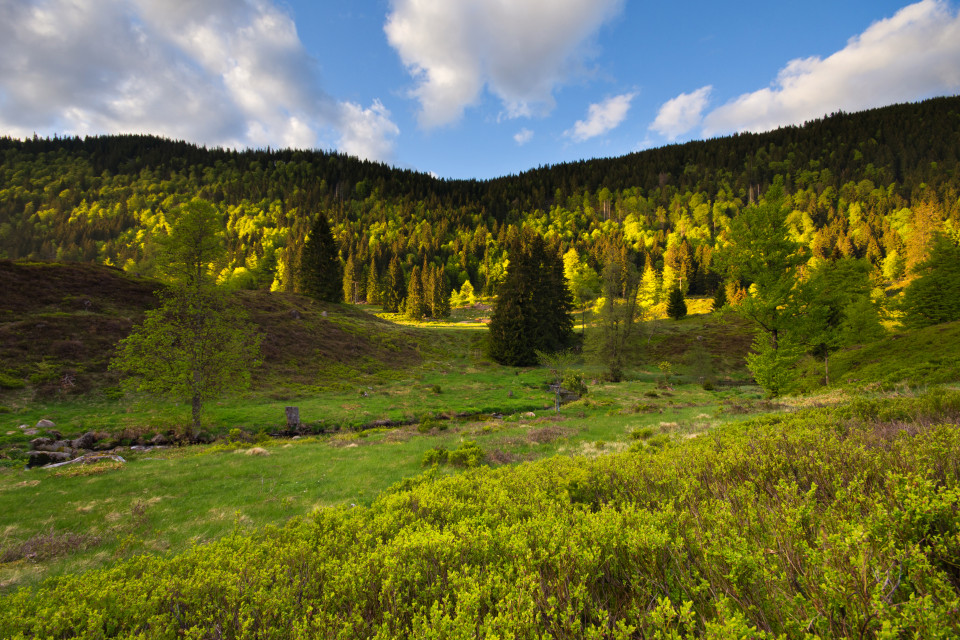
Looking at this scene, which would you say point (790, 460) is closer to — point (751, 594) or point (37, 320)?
point (751, 594)

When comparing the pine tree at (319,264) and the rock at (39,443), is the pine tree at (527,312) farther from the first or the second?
the rock at (39,443)

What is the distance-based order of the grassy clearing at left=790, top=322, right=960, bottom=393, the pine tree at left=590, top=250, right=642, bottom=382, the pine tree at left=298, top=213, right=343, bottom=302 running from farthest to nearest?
the pine tree at left=298, top=213, right=343, bottom=302
the pine tree at left=590, top=250, right=642, bottom=382
the grassy clearing at left=790, top=322, right=960, bottom=393

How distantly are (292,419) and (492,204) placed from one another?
181 m

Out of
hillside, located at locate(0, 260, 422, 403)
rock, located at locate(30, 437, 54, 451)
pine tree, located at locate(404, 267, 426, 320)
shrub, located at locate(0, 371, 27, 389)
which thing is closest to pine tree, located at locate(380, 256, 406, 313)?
pine tree, located at locate(404, 267, 426, 320)

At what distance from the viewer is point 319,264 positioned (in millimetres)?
57000

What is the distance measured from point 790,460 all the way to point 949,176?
21557cm

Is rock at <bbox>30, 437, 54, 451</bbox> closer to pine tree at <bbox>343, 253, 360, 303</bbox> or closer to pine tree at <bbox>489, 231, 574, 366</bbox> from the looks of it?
pine tree at <bbox>489, 231, 574, 366</bbox>

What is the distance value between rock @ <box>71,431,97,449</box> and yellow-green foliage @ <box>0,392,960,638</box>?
18.6 meters

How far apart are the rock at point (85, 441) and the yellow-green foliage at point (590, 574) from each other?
61.0ft

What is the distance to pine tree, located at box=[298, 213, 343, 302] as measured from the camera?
56688 mm

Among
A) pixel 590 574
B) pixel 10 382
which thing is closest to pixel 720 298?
pixel 590 574

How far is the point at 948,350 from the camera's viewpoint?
742 inches

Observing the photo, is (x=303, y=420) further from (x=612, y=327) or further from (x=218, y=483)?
(x=612, y=327)

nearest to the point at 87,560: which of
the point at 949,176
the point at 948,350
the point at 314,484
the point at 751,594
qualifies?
the point at 314,484
